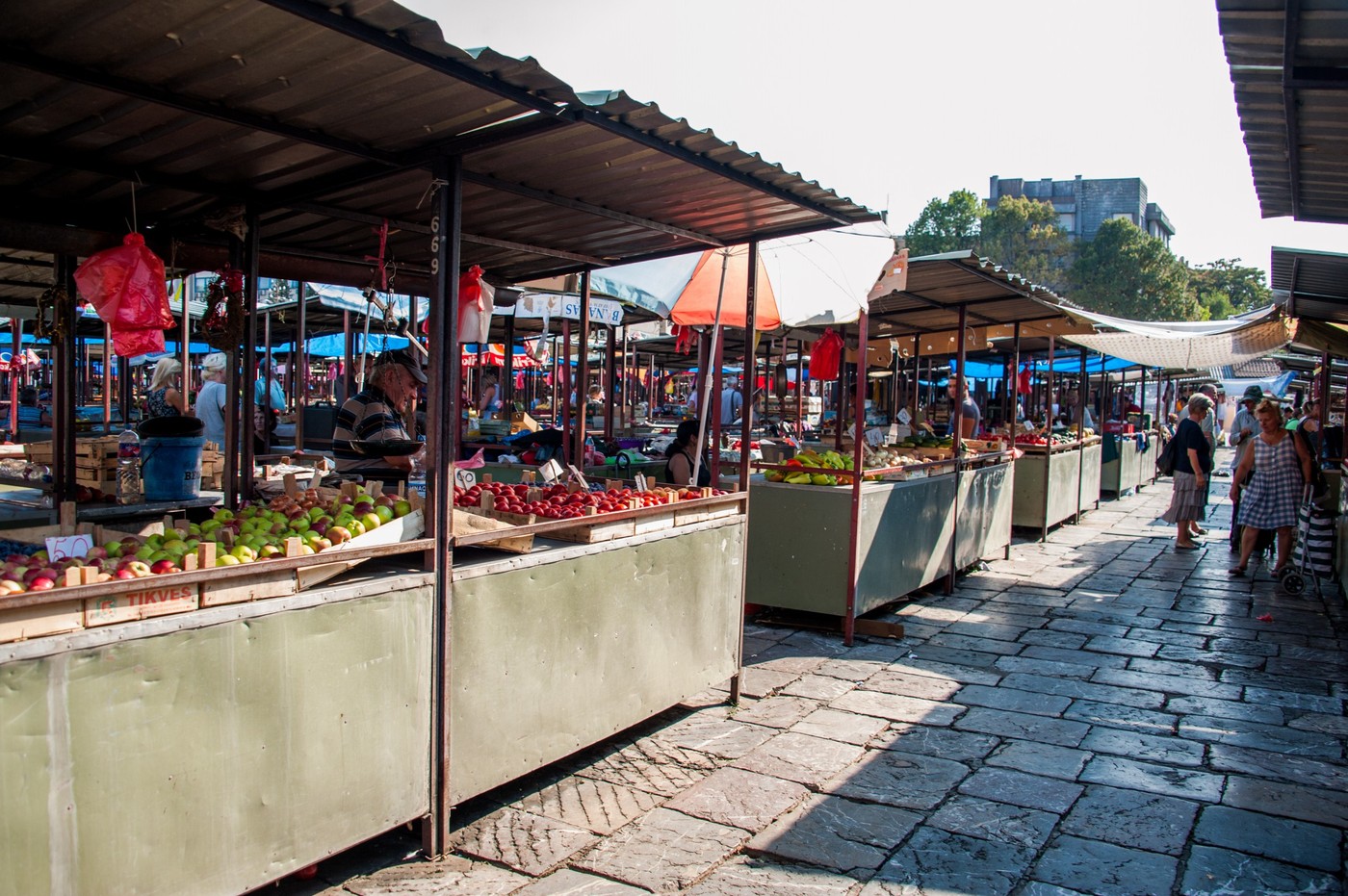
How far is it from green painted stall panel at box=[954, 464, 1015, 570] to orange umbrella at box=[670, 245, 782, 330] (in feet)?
11.8

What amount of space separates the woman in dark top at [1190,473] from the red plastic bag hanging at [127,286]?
446 inches

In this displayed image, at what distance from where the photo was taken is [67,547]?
2.96m

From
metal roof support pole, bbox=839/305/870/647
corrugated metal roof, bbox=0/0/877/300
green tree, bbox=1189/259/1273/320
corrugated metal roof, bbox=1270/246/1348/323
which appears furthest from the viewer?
green tree, bbox=1189/259/1273/320

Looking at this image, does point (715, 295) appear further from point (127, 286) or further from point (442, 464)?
point (127, 286)

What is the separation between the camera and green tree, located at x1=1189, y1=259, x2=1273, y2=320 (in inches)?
2167

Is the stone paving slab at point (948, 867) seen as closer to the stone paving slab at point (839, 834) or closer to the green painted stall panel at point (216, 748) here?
the stone paving slab at point (839, 834)

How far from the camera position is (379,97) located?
3166 mm

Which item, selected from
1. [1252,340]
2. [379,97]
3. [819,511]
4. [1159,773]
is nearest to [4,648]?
[379,97]

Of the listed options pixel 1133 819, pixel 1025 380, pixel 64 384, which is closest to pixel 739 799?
pixel 1133 819

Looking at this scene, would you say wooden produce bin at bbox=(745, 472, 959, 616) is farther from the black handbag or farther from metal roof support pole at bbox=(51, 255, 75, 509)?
the black handbag

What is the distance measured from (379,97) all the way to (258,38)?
0.49 meters

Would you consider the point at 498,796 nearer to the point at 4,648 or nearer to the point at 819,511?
the point at 4,648

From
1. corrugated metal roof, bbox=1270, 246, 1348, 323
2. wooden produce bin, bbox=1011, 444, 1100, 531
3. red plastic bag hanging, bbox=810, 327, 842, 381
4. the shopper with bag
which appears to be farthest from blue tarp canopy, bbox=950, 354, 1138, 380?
red plastic bag hanging, bbox=810, 327, 842, 381

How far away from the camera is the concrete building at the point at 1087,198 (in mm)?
62156
